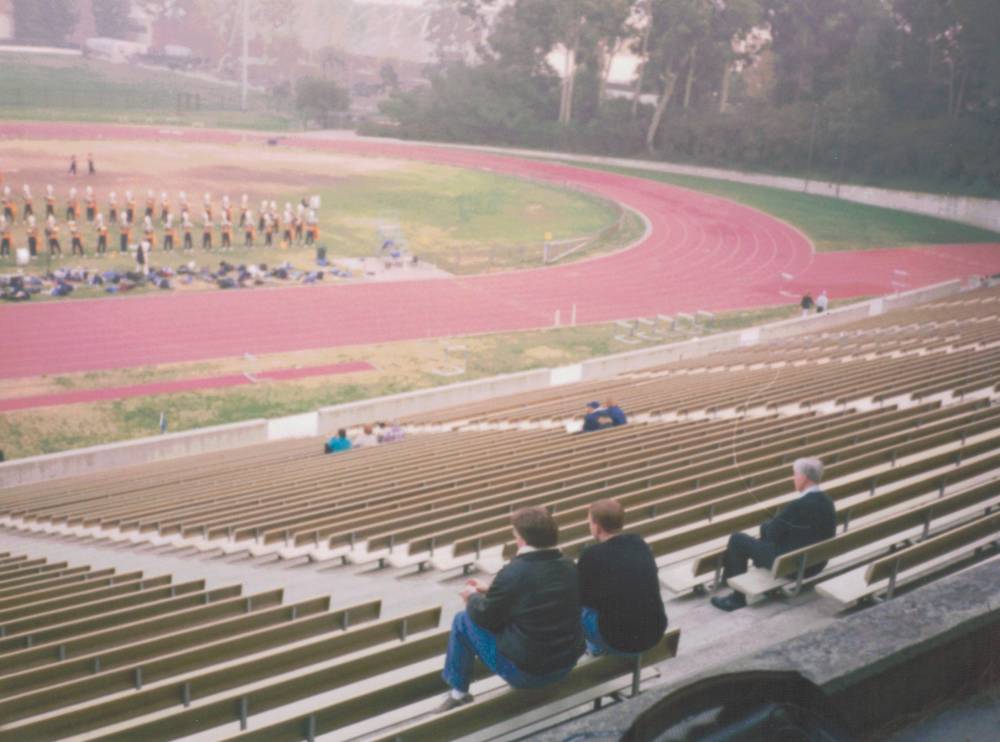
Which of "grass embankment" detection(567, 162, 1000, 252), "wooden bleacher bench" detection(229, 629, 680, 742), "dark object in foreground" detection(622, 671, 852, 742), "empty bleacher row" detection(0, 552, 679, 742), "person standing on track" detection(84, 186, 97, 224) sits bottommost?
"person standing on track" detection(84, 186, 97, 224)

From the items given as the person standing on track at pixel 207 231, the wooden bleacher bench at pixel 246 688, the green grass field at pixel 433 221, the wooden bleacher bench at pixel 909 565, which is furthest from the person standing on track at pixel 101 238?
the wooden bleacher bench at pixel 909 565

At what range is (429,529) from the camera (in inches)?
320

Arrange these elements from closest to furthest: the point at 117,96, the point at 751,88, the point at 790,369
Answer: the point at 790,369, the point at 117,96, the point at 751,88

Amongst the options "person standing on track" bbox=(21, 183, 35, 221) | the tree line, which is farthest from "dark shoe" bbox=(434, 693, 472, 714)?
the tree line

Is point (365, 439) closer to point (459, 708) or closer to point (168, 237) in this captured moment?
point (459, 708)

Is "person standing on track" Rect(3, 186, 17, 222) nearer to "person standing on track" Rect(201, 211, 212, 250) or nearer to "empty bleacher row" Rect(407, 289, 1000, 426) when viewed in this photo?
"person standing on track" Rect(201, 211, 212, 250)

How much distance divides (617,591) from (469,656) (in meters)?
0.67

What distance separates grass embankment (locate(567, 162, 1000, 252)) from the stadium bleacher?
32646 mm

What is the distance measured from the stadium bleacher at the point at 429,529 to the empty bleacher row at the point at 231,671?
0.01 metres

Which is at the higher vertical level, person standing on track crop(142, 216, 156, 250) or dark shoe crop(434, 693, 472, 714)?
dark shoe crop(434, 693, 472, 714)

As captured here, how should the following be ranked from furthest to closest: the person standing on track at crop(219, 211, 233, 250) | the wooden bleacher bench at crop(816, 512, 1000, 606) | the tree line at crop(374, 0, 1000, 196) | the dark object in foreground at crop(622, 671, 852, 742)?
1. the tree line at crop(374, 0, 1000, 196)
2. the person standing on track at crop(219, 211, 233, 250)
3. the wooden bleacher bench at crop(816, 512, 1000, 606)
4. the dark object in foreground at crop(622, 671, 852, 742)

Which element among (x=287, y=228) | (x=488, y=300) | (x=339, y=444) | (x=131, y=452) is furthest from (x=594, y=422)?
(x=287, y=228)

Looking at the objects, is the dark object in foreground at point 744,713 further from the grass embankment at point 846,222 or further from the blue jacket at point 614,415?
the grass embankment at point 846,222

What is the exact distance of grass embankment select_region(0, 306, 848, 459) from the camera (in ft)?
67.4
